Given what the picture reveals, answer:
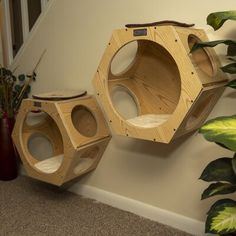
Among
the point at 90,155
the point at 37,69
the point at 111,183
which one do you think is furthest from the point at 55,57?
the point at 111,183

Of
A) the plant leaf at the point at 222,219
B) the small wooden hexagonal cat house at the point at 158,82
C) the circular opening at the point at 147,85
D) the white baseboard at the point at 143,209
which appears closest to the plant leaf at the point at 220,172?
the plant leaf at the point at 222,219

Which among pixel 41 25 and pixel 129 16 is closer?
pixel 129 16

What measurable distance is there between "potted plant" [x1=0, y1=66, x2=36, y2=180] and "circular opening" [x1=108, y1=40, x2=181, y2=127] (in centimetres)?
83

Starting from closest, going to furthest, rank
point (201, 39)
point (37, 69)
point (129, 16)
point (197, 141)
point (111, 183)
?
point (201, 39), point (197, 141), point (129, 16), point (111, 183), point (37, 69)

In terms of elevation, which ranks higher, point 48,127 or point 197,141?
point 197,141

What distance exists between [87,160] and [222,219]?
1159 millimetres

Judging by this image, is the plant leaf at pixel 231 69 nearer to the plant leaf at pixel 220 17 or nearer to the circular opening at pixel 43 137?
the plant leaf at pixel 220 17

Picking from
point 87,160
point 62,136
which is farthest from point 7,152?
point 62,136

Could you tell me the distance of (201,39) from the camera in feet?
5.21

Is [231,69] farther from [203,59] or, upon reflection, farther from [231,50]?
[203,59]

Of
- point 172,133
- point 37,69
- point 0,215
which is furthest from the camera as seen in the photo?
point 37,69

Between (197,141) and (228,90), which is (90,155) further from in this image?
(228,90)

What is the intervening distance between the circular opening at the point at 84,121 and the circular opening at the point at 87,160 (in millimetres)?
121

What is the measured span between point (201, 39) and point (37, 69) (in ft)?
4.28
